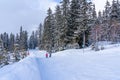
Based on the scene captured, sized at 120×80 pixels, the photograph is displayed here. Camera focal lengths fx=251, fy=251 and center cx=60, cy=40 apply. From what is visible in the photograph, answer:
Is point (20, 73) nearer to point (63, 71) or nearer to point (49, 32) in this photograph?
point (63, 71)

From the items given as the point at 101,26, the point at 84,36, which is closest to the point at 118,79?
the point at 84,36

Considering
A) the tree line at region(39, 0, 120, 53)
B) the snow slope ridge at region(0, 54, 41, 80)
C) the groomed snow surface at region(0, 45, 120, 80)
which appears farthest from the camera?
the tree line at region(39, 0, 120, 53)

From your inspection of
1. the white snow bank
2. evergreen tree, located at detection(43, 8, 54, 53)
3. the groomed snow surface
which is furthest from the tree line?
the white snow bank

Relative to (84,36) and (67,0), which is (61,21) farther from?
(84,36)

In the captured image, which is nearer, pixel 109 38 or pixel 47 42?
pixel 47 42

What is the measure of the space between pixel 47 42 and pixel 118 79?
5459cm

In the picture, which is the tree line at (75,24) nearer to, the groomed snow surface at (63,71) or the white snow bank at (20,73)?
the groomed snow surface at (63,71)

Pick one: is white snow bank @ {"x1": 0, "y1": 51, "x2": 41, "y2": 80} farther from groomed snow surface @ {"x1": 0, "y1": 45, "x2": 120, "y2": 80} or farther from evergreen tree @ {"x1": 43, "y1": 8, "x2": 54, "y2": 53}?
evergreen tree @ {"x1": 43, "y1": 8, "x2": 54, "y2": 53}

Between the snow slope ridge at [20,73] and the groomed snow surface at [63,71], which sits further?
the groomed snow surface at [63,71]

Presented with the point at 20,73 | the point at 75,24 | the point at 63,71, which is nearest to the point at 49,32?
the point at 75,24

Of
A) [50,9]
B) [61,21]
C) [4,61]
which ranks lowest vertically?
[4,61]

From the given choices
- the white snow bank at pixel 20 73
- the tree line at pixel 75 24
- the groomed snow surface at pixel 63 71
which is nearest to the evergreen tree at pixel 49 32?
the tree line at pixel 75 24

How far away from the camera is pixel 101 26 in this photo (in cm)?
7119

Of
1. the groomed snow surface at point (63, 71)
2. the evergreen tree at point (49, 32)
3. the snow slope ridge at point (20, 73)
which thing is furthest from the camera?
the evergreen tree at point (49, 32)
